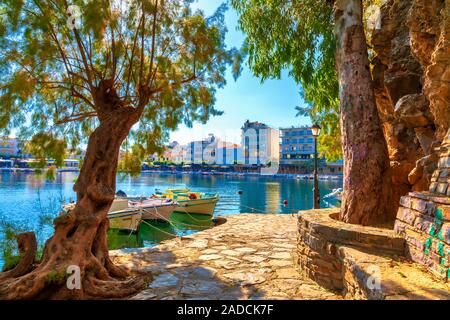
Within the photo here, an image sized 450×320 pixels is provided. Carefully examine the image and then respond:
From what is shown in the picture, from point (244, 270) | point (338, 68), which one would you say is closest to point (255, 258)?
point (244, 270)

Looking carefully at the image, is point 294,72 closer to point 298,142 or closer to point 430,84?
point 430,84

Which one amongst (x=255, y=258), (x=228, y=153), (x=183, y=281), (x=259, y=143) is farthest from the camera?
(x=228, y=153)

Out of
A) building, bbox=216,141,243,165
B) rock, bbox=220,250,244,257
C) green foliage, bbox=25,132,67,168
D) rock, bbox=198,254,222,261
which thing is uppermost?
building, bbox=216,141,243,165

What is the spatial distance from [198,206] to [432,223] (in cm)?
1547

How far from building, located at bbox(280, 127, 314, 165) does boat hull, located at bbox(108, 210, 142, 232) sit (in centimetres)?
6213

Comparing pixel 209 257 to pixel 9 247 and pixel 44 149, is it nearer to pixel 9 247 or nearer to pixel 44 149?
pixel 9 247

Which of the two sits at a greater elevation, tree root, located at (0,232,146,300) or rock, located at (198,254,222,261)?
tree root, located at (0,232,146,300)

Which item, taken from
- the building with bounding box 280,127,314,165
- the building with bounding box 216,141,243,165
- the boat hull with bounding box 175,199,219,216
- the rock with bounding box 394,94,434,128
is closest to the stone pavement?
the rock with bounding box 394,94,434,128

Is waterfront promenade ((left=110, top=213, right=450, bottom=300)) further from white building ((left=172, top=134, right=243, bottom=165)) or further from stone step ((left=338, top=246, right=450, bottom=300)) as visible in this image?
white building ((left=172, top=134, right=243, bottom=165))

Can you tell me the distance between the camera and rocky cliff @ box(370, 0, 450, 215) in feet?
12.5

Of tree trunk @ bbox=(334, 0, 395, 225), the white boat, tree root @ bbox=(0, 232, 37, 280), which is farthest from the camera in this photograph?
the white boat

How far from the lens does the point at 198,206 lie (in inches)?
696

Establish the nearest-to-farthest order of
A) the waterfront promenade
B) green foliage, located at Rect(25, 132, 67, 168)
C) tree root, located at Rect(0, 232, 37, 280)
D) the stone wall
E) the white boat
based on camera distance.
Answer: the stone wall → the waterfront promenade → tree root, located at Rect(0, 232, 37, 280) → green foliage, located at Rect(25, 132, 67, 168) → the white boat
